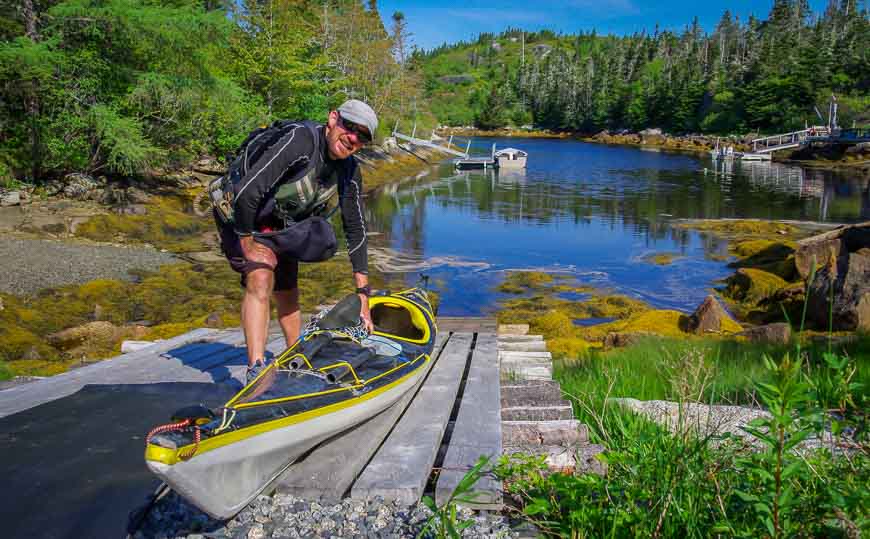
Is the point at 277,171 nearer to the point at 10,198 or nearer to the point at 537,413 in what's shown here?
the point at 537,413

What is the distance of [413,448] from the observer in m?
3.62

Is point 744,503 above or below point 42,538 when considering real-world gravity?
above

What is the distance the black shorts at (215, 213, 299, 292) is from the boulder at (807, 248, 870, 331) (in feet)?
24.7

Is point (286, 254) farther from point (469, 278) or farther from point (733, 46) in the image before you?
point (733, 46)

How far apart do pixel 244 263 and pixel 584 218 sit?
23403 mm

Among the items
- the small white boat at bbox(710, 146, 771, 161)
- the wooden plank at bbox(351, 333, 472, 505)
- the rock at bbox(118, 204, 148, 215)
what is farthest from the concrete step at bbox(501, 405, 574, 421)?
the small white boat at bbox(710, 146, 771, 161)

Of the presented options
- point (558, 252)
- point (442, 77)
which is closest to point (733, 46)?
point (442, 77)

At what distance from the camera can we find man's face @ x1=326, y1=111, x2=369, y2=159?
13.5 feet

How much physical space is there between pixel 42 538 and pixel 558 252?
59.2 ft

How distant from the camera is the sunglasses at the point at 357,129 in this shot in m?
4.09

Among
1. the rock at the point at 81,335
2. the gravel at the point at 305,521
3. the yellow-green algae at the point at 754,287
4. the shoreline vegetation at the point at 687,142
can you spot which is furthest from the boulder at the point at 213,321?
the shoreline vegetation at the point at 687,142

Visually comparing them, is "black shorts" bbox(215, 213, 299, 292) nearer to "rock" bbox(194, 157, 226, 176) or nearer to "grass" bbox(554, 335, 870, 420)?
"grass" bbox(554, 335, 870, 420)

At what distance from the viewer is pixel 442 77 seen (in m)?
171

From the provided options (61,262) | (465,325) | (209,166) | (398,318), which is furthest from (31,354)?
(209,166)
